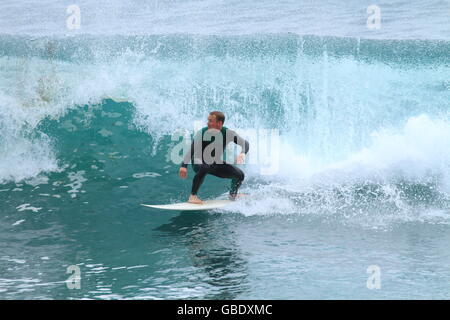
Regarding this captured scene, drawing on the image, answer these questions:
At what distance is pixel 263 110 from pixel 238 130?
1161mm

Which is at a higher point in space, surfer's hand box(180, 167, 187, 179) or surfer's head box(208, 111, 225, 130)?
surfer's head box(208, 111, 225, 130)

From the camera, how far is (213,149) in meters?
8.09

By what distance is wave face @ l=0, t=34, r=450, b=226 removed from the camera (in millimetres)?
10312

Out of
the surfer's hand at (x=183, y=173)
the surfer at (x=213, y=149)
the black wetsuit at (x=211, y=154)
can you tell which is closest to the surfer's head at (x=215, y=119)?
the surfer at (x=213, y=149)

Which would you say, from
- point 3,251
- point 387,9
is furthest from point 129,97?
point 387,9

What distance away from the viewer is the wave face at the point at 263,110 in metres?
10.3

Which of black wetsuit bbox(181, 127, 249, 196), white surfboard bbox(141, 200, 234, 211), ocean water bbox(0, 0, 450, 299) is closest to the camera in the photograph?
ocean water bbox(0, 0, 450, 299)

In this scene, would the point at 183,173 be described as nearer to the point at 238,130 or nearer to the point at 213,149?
the point at 213,149

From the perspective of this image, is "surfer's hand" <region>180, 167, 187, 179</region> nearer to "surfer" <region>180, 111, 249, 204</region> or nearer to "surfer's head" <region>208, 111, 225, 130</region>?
"surfer" <region>180, 111, 249, 204</region>

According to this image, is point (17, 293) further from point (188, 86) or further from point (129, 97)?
point (188, 86)

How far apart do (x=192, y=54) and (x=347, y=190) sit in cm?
888

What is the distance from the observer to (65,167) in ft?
35.9

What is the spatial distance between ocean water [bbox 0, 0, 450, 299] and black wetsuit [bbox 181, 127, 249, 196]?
1.98ft

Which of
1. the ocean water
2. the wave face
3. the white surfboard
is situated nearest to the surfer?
the white surfboard
